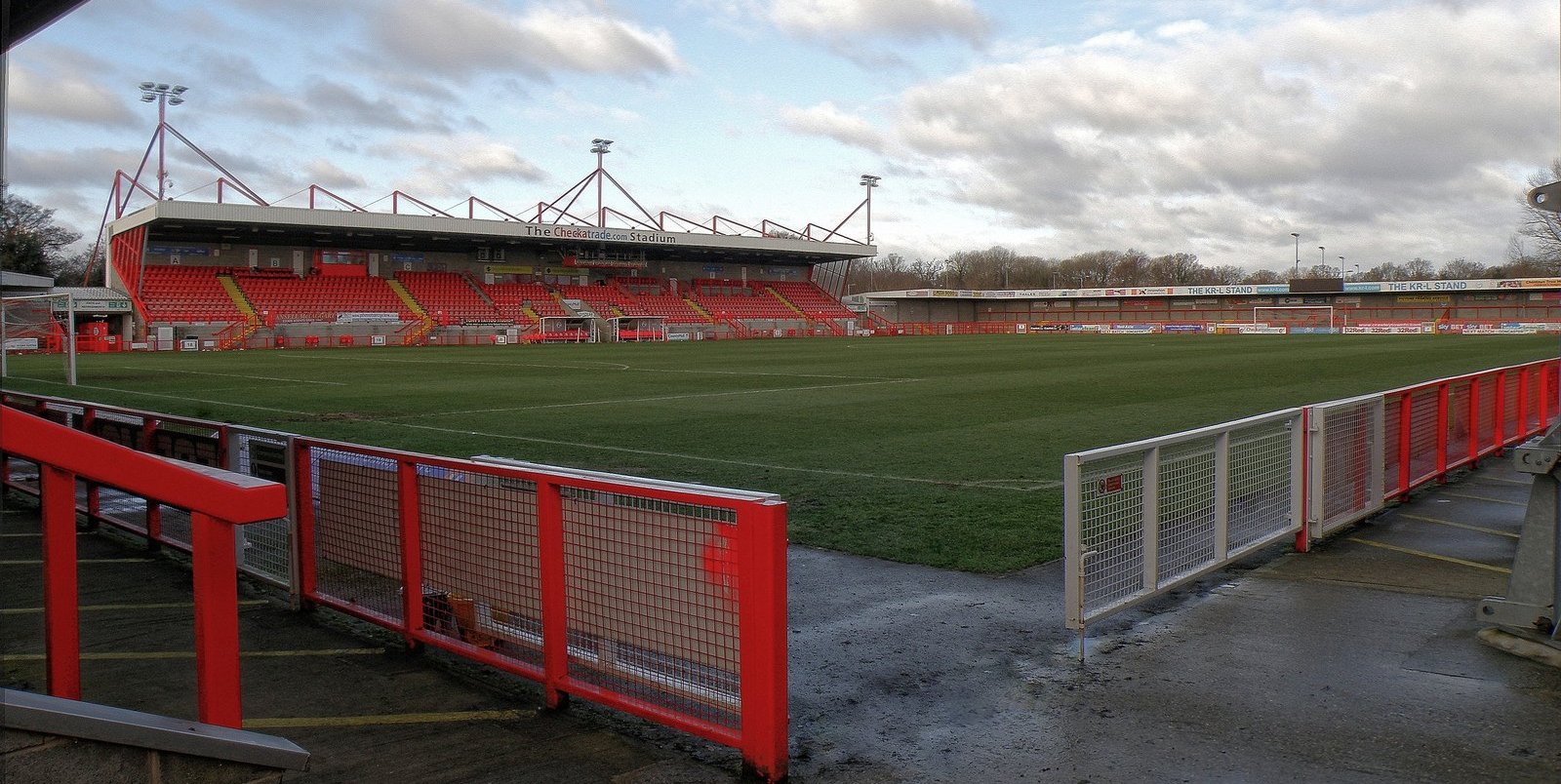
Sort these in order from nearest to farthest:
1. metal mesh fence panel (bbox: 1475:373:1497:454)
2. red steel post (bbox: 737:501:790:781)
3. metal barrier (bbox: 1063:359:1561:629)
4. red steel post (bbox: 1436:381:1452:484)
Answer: red steel post (bbox: 737:501:790:781) → metal barrier (bbox: 1063:359:1561:629) → red steel post (bbox: 1436:381:1452:484) → metal mesh fence panel (bbox: 1475:373:1497:454)

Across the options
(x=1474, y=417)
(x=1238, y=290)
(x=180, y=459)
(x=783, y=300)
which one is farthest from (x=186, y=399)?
(x=1238, y=290)

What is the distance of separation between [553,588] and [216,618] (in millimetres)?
1867

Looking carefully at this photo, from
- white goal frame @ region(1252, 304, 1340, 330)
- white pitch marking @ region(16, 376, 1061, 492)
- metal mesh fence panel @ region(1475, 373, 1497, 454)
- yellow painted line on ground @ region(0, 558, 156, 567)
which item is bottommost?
yellow painted line on ground @ region(0, 558, 156, 567)

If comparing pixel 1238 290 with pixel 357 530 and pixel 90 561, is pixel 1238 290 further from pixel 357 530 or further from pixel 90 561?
pixel 357 530

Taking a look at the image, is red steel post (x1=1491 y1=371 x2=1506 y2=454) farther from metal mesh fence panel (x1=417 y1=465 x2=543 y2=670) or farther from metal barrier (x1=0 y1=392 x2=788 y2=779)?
metal mesh fence panel (x1=417 y1=465 x2=543 y2=670)

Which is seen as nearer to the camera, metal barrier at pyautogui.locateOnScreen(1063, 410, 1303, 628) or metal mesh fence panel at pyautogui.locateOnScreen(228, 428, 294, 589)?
metal barrier at pyautogui.locateOnScreen(1063, 410, 1303, 628)

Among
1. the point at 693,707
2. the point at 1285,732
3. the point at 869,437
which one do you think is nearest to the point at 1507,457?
the point at 869,437

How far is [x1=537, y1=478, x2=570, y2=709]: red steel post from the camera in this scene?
16.1ft

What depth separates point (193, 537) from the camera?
3.01m

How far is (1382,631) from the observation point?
596cm

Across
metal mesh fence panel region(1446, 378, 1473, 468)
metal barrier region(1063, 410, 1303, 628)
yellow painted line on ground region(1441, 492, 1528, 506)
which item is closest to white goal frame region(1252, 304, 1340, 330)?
metal mesh fence panel region(1446, 378, 1473, 468)

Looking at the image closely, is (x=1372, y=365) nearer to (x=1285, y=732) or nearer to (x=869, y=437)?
(x=869, y=437)

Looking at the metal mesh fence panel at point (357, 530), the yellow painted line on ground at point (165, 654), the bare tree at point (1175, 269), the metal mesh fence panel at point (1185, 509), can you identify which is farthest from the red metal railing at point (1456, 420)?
the bare tree at point (1175, 269)

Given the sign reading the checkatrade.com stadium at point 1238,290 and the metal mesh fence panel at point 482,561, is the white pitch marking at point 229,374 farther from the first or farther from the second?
the sign reading the checkatrade.com stadium at point 1238,290
